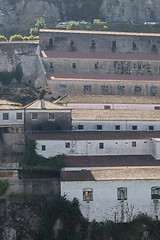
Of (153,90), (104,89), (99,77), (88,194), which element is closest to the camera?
(88,194)

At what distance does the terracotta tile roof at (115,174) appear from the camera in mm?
47031

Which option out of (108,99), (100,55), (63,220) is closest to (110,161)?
(63,220)

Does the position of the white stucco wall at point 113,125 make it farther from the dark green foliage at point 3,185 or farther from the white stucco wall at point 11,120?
the dark green foliage at point 3,185

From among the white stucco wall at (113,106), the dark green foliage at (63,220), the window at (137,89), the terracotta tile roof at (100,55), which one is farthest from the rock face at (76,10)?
the dark green foliage at (63,220)

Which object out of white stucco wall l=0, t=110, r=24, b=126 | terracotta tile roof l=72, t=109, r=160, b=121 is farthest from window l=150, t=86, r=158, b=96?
white stucco wall l=0, t=110, r=24, b=126

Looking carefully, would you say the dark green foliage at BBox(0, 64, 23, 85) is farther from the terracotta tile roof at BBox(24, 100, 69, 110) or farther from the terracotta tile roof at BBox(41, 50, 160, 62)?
the terracotta tile roof at BBox(24, 100, 69, 110)

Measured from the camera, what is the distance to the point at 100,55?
250ft

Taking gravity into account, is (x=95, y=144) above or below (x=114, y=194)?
above

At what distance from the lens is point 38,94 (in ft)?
228

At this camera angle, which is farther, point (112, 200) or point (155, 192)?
point (155, 192)

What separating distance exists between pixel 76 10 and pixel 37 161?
62.8 metres

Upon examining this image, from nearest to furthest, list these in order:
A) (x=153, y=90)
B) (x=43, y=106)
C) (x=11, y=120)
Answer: (x=43, y=106) < (x=11, y=120) < (x=153, y=90)

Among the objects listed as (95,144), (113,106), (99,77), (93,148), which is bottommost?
(93,148)

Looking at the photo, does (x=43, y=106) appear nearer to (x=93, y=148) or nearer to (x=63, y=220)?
(x=93, y=148)
